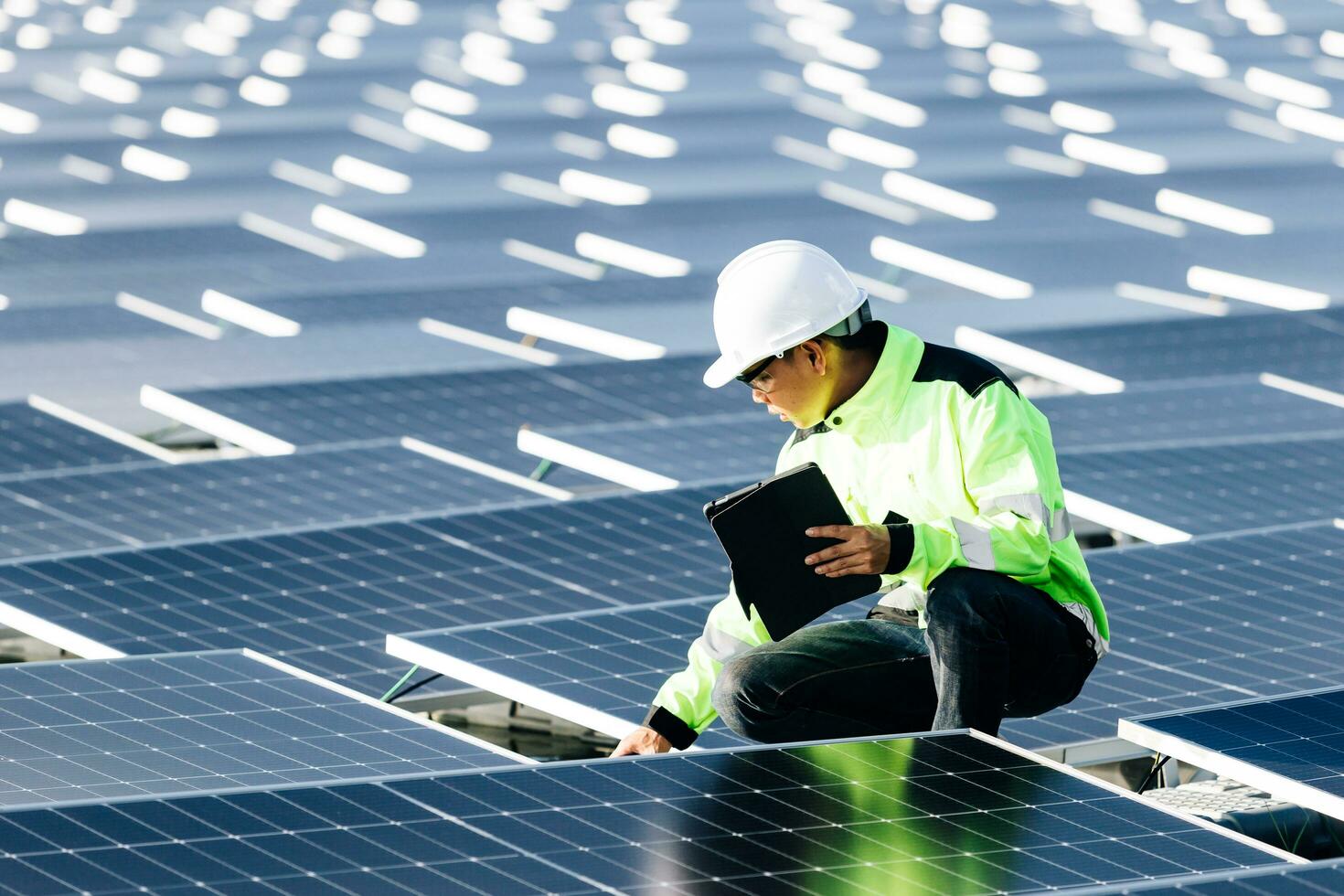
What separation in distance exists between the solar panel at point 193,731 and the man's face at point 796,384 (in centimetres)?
124

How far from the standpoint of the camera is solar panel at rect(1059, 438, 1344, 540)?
10.0 meters

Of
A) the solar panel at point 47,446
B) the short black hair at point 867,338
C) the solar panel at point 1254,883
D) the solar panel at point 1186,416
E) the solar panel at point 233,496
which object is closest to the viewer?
the solar panel at point 1254,883

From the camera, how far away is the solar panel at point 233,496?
32.8ft

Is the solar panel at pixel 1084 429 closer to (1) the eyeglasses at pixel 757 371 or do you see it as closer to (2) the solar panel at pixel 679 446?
(2) the solar panel at pixel 679 446

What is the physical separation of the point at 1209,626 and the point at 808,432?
2101 millimetres

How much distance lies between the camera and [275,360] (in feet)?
48.2

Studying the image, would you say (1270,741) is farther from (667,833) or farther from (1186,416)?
(1186,416)

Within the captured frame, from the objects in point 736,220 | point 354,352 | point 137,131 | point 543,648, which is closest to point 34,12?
point 137,131

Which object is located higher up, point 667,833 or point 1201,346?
point 667,833

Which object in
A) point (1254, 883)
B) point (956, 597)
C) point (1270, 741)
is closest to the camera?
point (1254, 883)

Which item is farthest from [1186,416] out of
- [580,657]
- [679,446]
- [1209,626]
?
[580,657]

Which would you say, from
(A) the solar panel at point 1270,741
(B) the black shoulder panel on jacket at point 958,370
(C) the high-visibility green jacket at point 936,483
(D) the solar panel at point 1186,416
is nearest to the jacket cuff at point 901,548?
(C) the high-visibility green jacket at point 936,483

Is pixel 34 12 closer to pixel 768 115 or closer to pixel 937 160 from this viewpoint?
pixel 768 115

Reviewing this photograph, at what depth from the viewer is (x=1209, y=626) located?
314 inches
